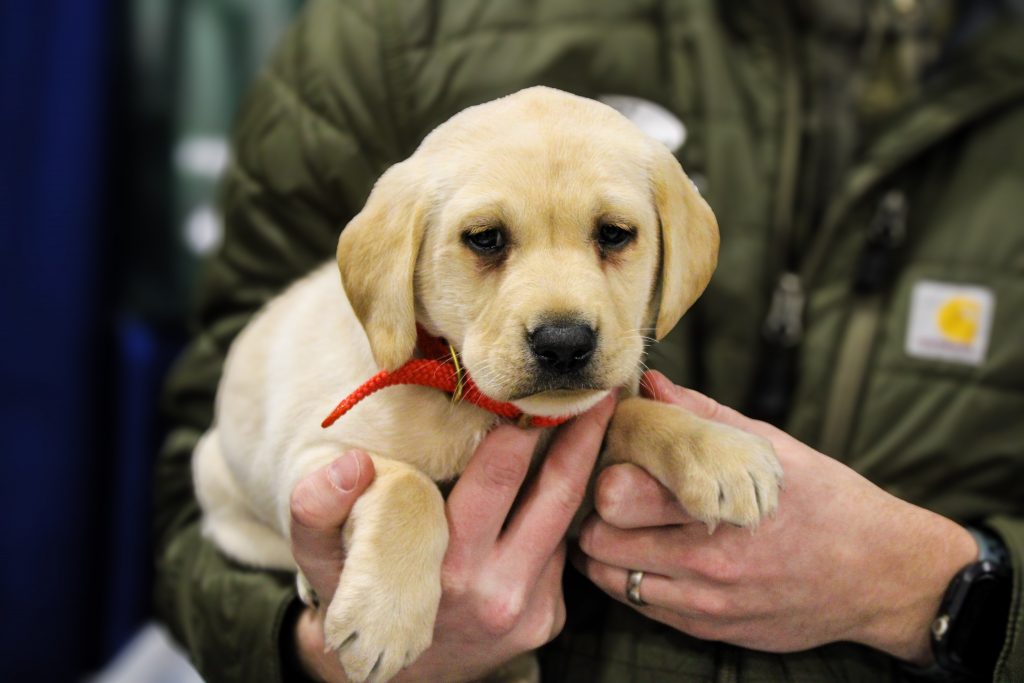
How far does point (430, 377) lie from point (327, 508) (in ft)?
0.66

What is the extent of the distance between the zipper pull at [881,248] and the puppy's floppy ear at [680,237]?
60cm

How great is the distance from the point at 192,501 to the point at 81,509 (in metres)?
1.32

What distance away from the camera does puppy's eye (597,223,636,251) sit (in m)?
1.05

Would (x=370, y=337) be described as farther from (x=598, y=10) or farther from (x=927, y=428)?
(x=927, y=428)

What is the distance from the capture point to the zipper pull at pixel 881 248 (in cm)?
155

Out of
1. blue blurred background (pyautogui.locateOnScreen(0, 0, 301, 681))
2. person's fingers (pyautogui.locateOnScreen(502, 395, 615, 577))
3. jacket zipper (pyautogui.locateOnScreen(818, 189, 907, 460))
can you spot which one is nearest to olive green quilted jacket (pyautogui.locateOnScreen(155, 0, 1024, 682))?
jacket zipper (pyautogui.locateOnScreen(818, 189, 907, 460))

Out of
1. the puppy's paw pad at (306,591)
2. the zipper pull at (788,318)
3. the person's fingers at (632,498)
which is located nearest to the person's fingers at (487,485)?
the person's fingers at (632,498)

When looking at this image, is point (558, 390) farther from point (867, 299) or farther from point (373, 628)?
point (867, 299)

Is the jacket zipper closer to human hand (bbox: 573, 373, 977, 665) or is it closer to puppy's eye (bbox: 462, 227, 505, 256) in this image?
human hand (bbox: 573, 373, 977, 665)

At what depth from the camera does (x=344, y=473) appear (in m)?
1.13

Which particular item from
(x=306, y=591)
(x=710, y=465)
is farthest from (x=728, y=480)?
(x=306, y=591)

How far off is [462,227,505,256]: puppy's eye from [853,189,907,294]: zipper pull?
2.58 feet

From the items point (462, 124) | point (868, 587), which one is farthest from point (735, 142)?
point (868, 587)

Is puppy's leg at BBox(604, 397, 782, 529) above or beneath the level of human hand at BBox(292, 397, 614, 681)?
above
